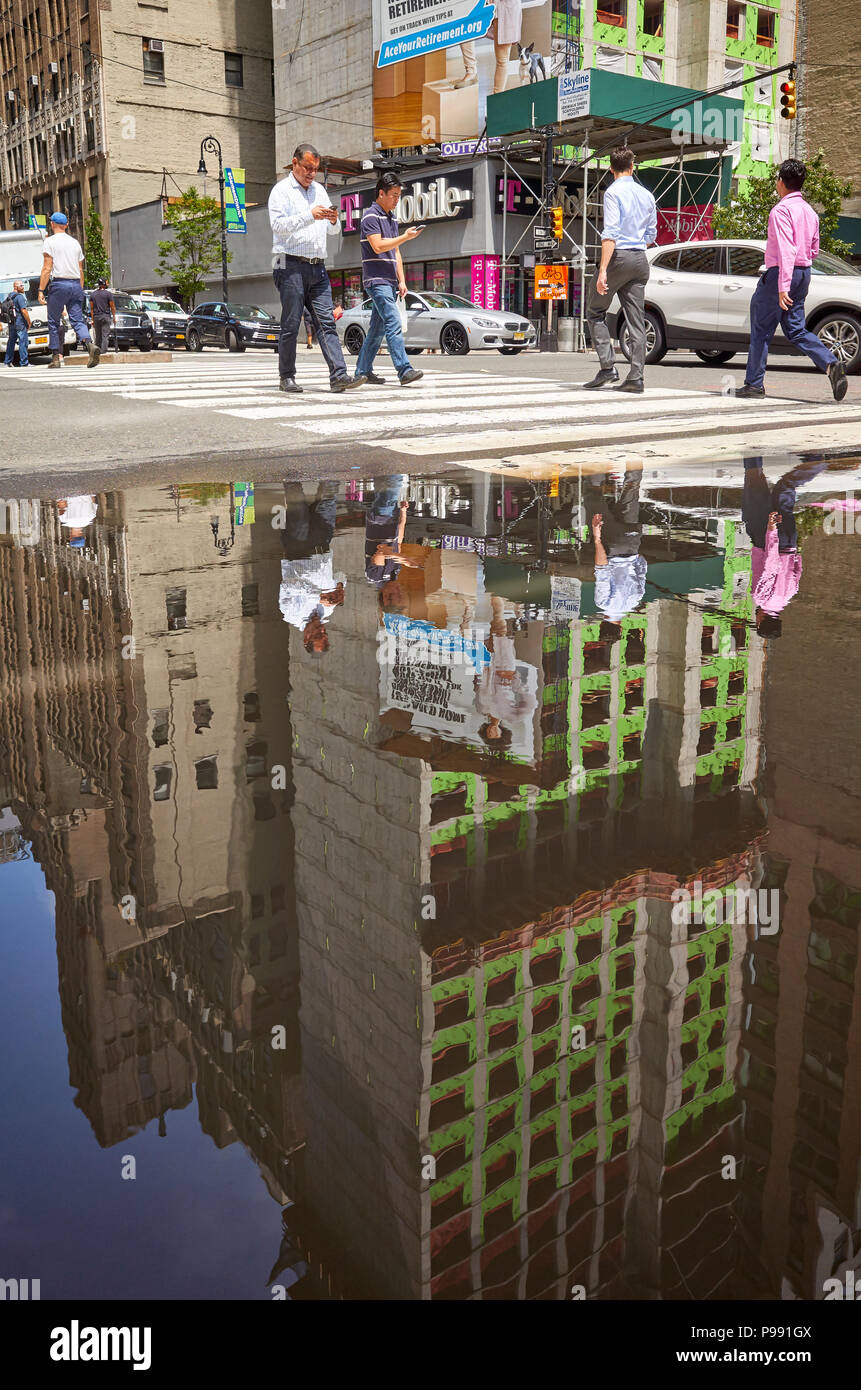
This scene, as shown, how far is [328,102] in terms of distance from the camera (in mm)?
54156

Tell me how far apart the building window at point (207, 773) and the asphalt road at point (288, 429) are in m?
4.49

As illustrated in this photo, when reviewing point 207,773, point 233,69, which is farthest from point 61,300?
point 233,69

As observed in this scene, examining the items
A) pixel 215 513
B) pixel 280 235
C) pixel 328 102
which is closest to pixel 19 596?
pixel 215 513

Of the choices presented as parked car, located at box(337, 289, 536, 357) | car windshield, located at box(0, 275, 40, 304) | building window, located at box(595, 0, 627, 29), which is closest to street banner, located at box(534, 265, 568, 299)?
parked car, located at box(337, 289, 536, 357)

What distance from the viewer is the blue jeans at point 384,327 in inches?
474

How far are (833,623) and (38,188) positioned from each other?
83.1 meters

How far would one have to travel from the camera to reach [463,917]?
2.08 meters

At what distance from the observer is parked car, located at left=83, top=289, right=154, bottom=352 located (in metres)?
35.6

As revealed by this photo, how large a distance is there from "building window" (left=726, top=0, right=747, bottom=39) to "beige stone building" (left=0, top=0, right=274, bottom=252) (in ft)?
89.7

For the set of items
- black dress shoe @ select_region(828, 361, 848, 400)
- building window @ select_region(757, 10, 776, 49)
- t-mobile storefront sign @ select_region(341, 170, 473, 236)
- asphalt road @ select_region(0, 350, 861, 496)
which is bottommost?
asphalt road @ select_region(0, 350, 861, 496)

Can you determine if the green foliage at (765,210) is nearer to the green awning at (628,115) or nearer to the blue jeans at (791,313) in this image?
the green awning at (628,115)

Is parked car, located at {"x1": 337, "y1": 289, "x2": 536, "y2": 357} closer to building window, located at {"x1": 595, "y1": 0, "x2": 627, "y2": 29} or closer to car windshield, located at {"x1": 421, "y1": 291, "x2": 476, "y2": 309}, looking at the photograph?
car windshield, located at {"x1": 421, "y1": 291, "x2": 476, "y2": 309}

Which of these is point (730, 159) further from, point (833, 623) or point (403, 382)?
point (833, 623)

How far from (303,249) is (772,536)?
25.8 feet
